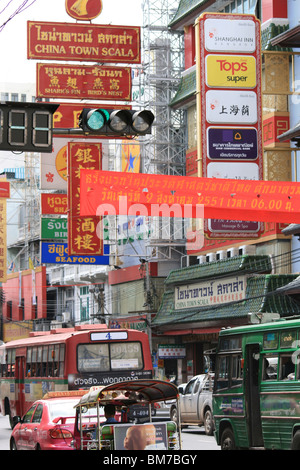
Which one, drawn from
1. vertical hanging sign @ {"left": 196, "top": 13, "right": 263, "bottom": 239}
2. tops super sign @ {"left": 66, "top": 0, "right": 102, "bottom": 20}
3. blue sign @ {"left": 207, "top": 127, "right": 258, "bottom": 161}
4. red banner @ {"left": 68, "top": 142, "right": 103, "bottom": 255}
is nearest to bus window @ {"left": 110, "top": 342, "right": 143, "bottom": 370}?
vertical hanging sign @ {"left": 196, "top": 13, "right": 263, "bottom": 239}

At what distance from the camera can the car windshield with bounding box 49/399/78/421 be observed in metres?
17.5

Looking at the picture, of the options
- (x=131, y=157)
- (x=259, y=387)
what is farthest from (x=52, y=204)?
(x=259, y=387)

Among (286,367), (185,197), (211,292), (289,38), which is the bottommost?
(286,367)

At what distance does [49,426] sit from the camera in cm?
1711

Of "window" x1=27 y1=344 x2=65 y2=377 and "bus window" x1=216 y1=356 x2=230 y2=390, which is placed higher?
"bus window" x1=216 y1=356 x2=230 y2=390

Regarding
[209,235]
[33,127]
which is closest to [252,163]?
[209,235]

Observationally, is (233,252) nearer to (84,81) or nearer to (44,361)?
(84,81)

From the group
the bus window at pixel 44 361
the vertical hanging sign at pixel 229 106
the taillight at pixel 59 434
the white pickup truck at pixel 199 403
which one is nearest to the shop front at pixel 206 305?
the white pickup truck at pixel 199 403

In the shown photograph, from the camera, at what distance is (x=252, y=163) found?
2962cm

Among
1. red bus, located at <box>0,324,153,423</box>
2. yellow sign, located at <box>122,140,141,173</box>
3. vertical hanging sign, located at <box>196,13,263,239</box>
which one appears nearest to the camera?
red bus, located at <box>0,324,153,423</box>

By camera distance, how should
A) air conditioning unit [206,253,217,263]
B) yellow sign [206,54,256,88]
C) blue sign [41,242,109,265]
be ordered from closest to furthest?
yellow sign [206,54,256,88] < blue sign [41,242,109,265] < air conditioning unit [206,253,217,263]

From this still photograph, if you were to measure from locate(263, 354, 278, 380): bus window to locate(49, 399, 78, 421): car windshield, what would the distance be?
3.66m

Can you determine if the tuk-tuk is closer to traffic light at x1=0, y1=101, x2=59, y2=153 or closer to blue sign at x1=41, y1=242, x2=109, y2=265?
traffic light at x1=0, y1=101, x2=59, y2=153

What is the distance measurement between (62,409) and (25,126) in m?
5.79
